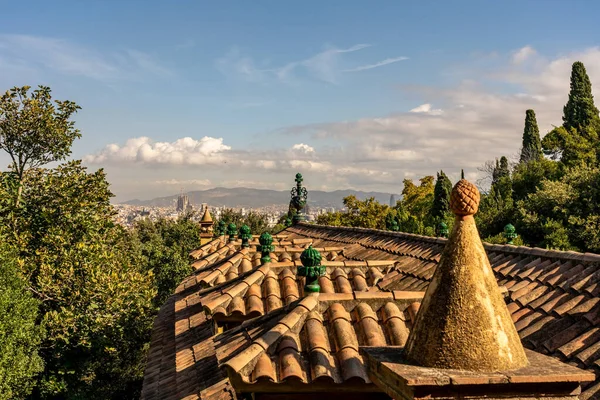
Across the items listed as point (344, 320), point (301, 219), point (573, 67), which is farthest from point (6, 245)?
point (573, 67)

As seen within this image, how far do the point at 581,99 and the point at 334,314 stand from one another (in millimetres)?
39445

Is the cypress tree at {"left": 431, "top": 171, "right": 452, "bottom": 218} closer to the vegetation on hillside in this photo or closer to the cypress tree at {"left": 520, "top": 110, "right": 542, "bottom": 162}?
the cypress tree at {"left": 520, "top": 110, "right": 542, "bottom": 162}

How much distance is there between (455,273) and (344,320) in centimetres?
188

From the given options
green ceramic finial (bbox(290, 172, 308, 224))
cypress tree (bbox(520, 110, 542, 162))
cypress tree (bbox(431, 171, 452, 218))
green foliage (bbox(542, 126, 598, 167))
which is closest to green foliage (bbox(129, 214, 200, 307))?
green ceramic finial (bbox(290, 172, 308, 224))

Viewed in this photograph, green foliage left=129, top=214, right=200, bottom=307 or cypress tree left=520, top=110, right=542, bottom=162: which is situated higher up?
cypress tree left=520, top=110, right=542, bottom=162

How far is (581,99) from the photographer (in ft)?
123

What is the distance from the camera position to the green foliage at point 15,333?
13.7 metres

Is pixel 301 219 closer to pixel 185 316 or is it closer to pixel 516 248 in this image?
pixel 185 316

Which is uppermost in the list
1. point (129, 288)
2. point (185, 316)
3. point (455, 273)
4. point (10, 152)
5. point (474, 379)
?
point (10, 152)

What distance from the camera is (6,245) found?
1498 centimetres

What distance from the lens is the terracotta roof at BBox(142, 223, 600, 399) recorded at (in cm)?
410

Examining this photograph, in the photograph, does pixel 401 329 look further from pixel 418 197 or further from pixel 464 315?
pixel 418 197

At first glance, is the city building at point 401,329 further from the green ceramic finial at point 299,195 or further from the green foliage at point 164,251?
the green foliage at point 164,251

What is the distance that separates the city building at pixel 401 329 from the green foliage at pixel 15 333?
6.10 meters
